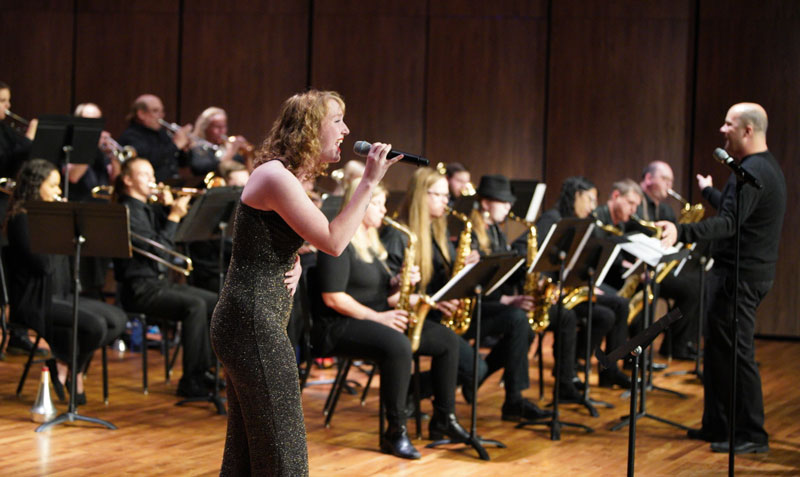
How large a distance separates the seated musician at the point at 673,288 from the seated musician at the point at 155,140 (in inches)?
139

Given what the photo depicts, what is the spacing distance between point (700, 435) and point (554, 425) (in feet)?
2.39

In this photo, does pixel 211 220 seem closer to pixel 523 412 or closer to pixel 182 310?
pixel 182 310

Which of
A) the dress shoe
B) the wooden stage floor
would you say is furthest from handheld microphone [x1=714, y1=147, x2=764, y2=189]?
the dress shoe

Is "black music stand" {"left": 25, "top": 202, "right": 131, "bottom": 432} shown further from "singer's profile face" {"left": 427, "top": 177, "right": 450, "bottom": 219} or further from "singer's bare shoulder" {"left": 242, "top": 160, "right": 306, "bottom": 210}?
"singer's bare shoulder" {"left": 242, "top": 160, "right": 306, "bottom": 210}

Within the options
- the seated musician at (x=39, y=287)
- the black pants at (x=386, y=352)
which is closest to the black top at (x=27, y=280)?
the seated musician at (x=39, y=287)

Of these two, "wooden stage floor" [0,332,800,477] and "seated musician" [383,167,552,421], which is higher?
"seated musician" [383,167,552,421]

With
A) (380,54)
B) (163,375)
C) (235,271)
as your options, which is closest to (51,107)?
(380,54)

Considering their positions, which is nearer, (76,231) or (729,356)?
(76,231)

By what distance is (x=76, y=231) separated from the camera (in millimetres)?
4480

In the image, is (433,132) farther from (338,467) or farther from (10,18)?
(338,467)

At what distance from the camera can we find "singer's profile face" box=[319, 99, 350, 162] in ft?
8.45

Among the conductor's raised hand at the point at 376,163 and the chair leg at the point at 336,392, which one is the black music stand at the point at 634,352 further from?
the chair leg at the point at 336,392

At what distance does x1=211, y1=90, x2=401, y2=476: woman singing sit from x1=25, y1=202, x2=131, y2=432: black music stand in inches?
82.2

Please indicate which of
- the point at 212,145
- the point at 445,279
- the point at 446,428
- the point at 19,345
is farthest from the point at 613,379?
the point at 19,345
